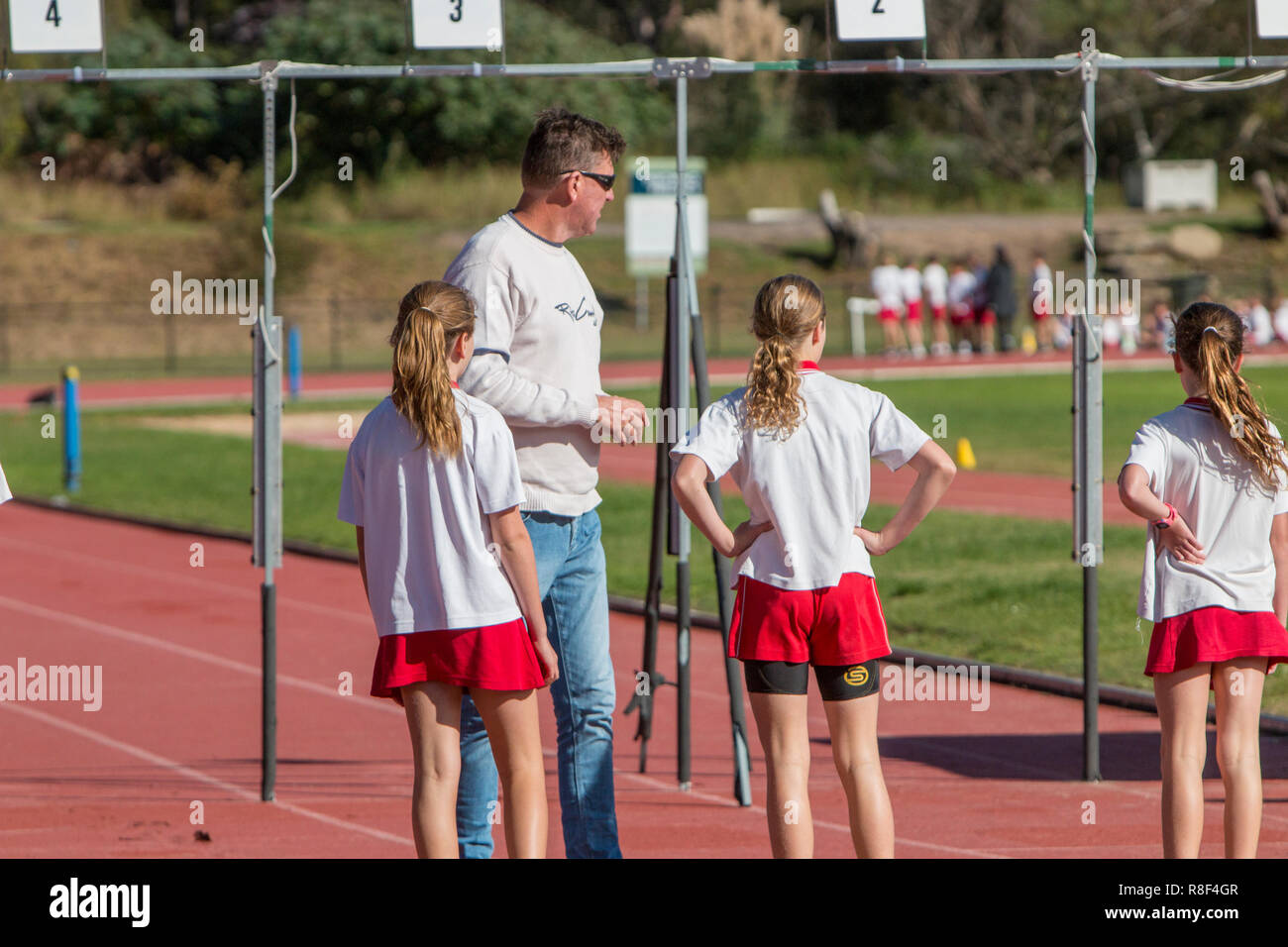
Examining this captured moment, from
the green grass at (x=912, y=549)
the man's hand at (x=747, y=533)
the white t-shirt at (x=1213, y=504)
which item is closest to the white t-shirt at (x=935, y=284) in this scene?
the green grass at (x=912, y=549)

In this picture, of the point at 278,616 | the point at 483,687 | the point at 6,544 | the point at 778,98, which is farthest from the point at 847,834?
the point at 778,98

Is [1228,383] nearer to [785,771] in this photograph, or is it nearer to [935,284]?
[785,771]

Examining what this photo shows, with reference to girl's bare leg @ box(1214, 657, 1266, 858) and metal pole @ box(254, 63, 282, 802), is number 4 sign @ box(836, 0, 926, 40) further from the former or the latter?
girl's bare leg @ box(1214, 657, 1266, 858)

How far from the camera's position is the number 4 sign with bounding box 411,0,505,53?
653 centimetres

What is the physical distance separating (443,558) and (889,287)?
1207 inches

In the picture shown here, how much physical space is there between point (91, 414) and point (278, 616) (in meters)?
16.2

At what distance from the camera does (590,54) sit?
4769 cm

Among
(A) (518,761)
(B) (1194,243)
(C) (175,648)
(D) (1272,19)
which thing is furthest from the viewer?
(B) (1194,243)

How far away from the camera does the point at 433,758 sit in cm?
480

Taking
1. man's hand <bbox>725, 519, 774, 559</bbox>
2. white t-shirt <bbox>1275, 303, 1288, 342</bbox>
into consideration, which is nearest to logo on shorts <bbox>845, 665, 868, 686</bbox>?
man's hand <bbox>725, 519, 774, 559</bbox>

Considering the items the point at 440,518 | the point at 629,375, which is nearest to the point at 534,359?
the point at 440,518

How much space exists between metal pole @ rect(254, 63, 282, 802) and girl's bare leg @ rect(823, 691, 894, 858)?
2591mm

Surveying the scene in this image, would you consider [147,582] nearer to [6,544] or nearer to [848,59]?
[6,544]

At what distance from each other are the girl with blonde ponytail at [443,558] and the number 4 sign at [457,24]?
2.00 m
